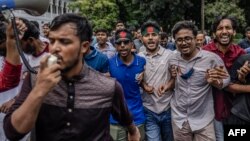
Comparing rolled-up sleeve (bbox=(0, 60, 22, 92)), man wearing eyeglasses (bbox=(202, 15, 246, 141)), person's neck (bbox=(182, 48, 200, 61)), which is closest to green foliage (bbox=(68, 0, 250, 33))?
man wearing eyeglasses (bbox=(202, 15, 246, 141))

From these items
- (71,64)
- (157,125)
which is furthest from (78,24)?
(157,125)

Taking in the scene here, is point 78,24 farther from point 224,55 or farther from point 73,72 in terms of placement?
point 224,55

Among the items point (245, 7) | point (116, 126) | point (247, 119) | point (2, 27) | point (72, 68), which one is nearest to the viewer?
point (72, 68)

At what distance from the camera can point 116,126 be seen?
16.2ft

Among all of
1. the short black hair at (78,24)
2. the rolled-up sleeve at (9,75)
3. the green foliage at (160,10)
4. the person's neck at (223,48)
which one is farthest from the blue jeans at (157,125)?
the green foliage at (160,10)

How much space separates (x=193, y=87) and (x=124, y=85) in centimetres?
83

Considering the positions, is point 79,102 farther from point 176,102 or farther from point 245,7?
point 245,7

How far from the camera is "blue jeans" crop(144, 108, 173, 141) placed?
200 inches

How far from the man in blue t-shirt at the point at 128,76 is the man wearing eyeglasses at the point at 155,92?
0.10 metres

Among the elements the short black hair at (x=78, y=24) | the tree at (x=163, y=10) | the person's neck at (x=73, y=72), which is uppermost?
Result: the tree at (x=163, y=10)

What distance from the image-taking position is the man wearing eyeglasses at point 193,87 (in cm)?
448

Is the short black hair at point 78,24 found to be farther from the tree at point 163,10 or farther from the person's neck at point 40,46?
the tree at point 163,10

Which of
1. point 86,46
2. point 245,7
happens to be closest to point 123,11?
point 245,7

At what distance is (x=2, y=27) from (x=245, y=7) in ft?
95.3
